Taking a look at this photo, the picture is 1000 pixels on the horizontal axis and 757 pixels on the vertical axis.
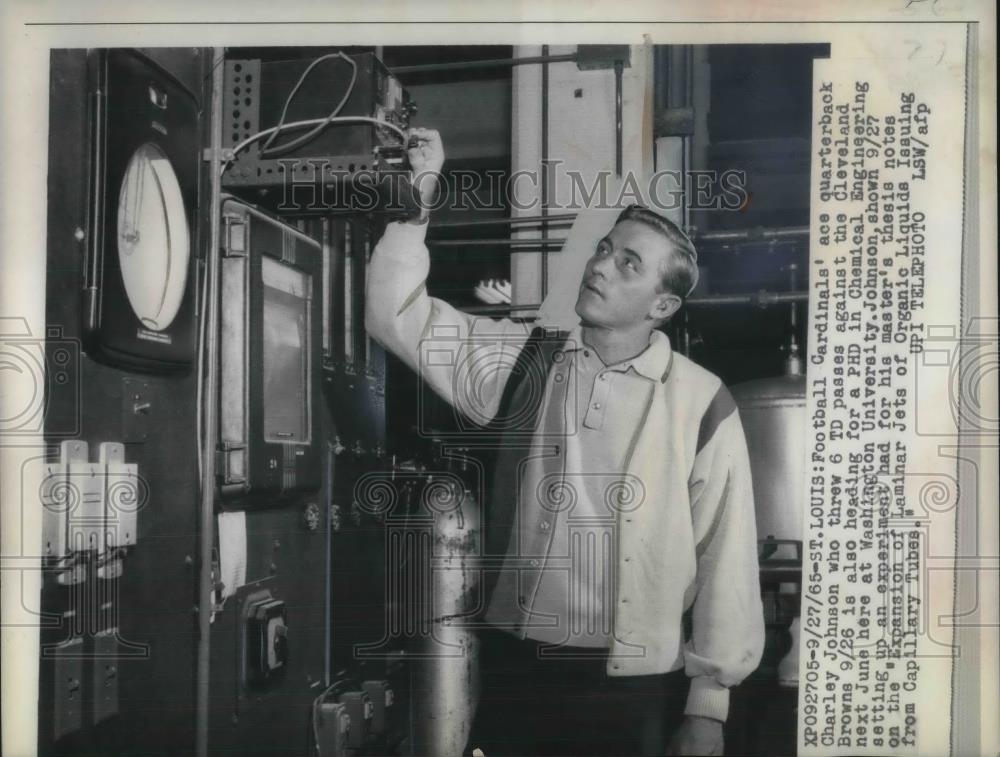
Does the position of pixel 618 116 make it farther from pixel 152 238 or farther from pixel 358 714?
pixel 358 714

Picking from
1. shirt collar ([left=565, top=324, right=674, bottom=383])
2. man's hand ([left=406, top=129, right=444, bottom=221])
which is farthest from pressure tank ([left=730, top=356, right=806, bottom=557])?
man's hand ([left=406, top=129, right=444, bottom=221])

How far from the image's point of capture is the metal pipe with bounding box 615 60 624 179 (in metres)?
1.44

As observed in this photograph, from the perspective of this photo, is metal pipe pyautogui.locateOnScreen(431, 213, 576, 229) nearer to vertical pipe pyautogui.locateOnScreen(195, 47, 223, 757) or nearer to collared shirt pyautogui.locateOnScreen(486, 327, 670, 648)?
collared shirt pyautogui.locateOnScreen(486, 327, 670, 648)

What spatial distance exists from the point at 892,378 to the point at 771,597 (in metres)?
0.43

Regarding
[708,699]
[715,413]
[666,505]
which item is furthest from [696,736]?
[715,413]

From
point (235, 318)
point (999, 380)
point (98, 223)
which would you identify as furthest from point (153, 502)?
point (999, 380)

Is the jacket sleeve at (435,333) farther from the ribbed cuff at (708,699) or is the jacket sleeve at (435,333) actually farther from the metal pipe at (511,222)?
the ribbed cuff at (708,699)

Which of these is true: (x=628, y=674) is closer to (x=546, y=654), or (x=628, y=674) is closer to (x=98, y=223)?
(x=546, y=654)

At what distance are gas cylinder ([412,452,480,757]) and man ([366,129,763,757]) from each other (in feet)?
0.12

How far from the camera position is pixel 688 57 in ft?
4.74

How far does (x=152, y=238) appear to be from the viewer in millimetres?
1371

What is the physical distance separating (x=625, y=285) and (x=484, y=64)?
17.8 inches

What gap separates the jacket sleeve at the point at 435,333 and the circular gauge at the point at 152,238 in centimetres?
32

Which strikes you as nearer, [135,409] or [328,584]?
[135,409]
